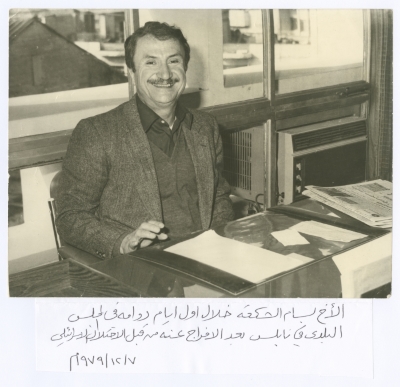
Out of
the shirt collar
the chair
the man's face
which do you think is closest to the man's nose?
the man's face

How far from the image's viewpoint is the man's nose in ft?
6.28

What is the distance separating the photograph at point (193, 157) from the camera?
1464 millimetres

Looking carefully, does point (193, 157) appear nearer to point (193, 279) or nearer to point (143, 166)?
point (143, 166)

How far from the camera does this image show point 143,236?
5.19 ft

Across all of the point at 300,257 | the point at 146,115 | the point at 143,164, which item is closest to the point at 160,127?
the point at 146,115

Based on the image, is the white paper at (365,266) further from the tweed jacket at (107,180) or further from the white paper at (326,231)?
the tweed jacket at (107,180)

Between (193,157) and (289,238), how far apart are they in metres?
0.55

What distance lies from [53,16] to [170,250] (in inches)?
34.4

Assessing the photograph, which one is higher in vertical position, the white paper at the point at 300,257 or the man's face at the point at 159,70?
the man's face at the point at 159,70
